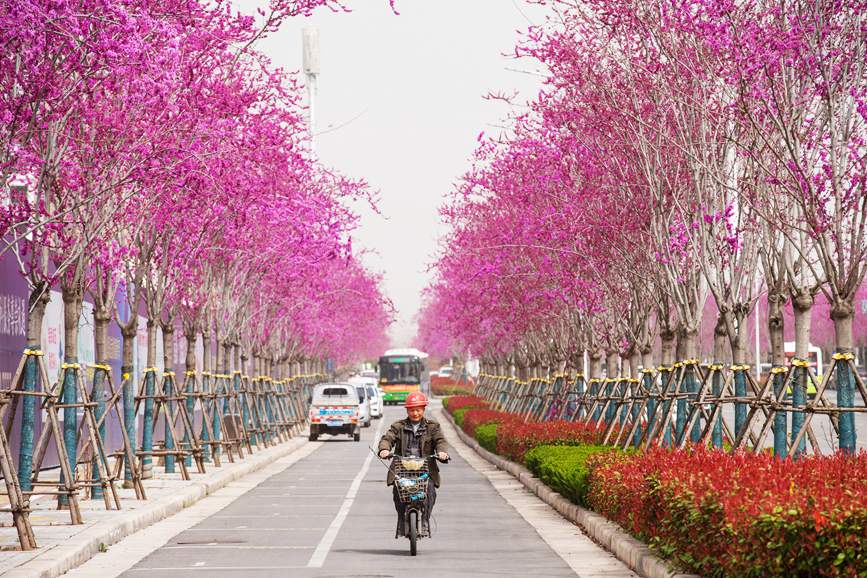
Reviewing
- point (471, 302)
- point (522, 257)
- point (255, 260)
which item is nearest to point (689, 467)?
point (522, 257)

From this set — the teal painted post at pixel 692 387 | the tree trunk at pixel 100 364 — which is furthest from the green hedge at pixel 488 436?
the tree trunk at pixel 100 364

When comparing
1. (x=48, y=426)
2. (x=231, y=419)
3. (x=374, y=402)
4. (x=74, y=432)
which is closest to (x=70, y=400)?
(x=74, y=432)

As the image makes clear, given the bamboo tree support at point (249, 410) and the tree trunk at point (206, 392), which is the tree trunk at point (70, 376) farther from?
the bamboo tree support at point (249, 410)

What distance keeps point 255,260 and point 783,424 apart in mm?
23919

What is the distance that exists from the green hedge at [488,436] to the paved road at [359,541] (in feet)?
33.8

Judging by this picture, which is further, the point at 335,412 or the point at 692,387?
the point at 335,412

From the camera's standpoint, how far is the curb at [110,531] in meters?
14.3

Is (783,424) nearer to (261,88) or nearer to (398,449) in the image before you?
(398,449)

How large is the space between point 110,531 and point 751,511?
9659 millimetres

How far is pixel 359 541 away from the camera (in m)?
18.5

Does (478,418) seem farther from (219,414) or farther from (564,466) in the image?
(564,466)

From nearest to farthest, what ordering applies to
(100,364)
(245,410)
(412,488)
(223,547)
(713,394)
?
(412,488) → (223,547) → (713,394) → (100,364) → (245,410)

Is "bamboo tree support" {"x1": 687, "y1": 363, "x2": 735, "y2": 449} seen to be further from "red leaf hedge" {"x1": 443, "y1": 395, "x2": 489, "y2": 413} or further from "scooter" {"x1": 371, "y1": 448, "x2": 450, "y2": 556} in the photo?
"red leaf hedge" {"x1": 443, "y1": 395, "x2": 489, "y2": 413}

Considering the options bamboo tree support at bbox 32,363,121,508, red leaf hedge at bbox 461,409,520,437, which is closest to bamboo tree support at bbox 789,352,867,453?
bamboo tree support at bbox 32,363,121,508
